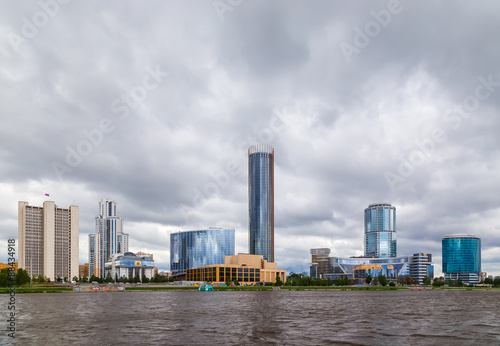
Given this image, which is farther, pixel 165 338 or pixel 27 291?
pixel 27 291

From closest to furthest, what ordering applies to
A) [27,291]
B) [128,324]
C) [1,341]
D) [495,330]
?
[1,341]
[495,330]
[128,324]
[27,291]

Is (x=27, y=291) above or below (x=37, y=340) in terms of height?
below

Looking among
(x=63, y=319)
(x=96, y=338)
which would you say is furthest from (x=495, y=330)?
(x=63, y=319)

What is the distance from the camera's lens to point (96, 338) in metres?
46.6

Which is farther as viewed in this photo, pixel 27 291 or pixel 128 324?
pixel 27 291

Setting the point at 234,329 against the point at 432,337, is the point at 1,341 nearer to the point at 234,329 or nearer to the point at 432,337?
the point at 234,329

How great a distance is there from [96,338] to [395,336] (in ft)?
101

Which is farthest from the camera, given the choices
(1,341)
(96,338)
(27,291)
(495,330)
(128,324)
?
(27,291)

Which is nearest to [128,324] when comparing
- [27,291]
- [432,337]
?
[432,337]

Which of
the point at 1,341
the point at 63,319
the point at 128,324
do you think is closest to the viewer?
the point at 1,341

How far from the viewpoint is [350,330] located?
52.8 metres

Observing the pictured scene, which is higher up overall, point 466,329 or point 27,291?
point 466,329

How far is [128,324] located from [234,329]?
15156mm

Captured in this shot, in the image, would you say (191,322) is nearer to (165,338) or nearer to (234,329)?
(234,329)
